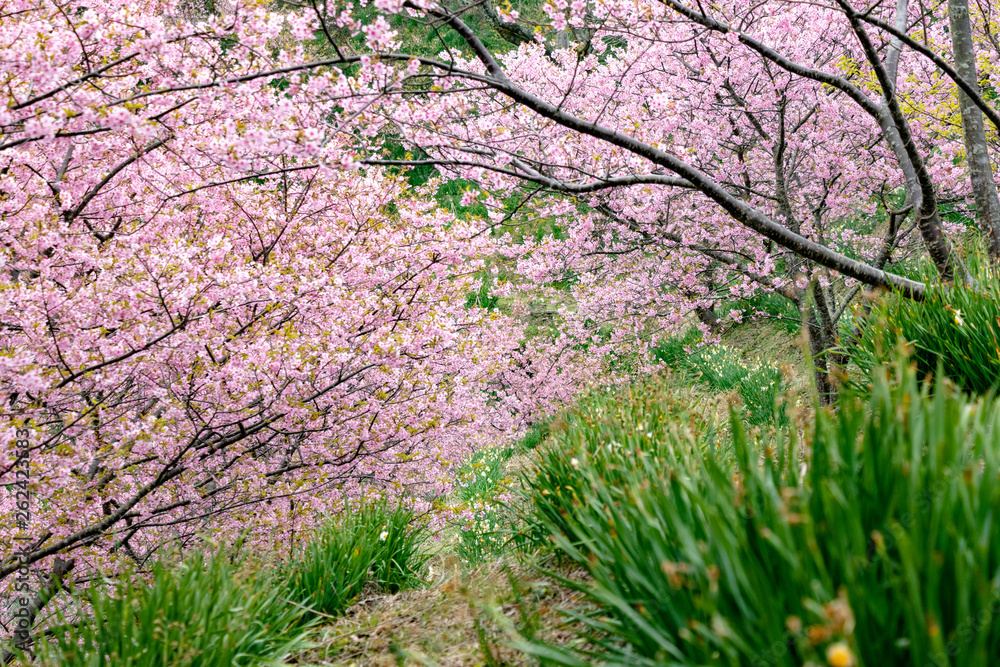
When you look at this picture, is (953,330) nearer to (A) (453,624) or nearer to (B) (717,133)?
(A) (453,624)

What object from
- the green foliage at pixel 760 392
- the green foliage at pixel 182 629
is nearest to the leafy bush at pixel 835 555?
the green foliage at pixel 182 629

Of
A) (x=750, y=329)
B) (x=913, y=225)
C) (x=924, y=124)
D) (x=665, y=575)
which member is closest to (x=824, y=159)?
(x=924, y=124)

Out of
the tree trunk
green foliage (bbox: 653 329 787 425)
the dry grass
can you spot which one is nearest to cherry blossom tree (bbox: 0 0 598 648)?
the dry grass

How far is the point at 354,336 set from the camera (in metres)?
5.27

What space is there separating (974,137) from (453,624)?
473cm

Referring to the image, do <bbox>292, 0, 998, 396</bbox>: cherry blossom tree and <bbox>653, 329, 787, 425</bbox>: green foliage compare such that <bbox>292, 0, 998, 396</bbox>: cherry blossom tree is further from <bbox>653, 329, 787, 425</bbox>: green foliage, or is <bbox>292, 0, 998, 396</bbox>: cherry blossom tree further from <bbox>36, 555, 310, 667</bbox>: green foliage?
<bbox>36, 555, 310, 667</bbox>: green foliage

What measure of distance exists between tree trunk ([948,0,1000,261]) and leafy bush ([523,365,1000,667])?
10.7 feet

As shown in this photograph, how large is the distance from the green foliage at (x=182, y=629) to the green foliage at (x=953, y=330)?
3119 mm

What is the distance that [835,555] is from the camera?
4.58 feet

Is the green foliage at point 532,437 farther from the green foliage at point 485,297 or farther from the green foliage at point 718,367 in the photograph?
the green foliage at point 485,297

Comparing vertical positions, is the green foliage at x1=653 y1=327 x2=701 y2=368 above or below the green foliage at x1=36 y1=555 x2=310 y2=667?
below

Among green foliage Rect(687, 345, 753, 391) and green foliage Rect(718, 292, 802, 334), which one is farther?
green foliage Rect(718, 292, 802, 334)

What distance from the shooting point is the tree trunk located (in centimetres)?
420

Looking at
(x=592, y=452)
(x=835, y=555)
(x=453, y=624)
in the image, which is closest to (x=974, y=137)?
(x=592, y=452)
